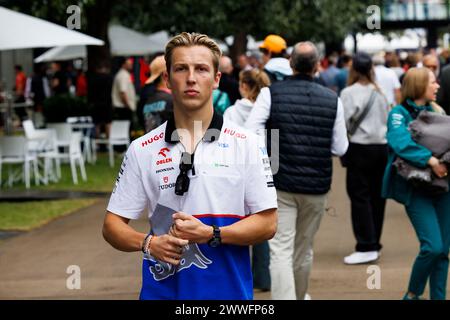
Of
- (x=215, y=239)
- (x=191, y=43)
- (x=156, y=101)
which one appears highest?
(x=191, y=43)

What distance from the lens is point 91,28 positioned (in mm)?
24703

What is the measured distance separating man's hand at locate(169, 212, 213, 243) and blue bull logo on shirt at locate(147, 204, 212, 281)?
123mm

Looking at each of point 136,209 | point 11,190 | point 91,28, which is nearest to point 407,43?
point 91,28

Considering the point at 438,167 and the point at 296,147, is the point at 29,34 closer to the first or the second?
the point at 296,147

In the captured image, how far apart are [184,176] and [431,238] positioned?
13.1 feet

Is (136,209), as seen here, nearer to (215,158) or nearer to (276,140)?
(215,158)

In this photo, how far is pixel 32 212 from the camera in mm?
14641

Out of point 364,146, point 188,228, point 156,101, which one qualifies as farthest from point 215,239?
point 364,146

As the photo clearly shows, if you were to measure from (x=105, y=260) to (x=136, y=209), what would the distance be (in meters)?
6.78

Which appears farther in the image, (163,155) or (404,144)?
(404,144)

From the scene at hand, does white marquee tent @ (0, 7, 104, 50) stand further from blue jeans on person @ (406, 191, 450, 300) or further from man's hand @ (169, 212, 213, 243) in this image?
man's hand @ (169, 212, 213, 243)

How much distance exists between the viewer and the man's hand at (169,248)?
12.6ft
